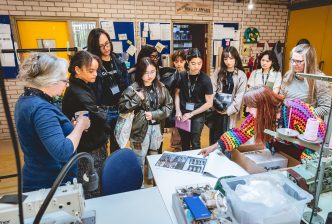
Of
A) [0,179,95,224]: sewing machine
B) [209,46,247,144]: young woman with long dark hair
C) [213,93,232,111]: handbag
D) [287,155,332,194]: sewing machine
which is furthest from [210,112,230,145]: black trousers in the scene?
[0,179,95,224]: sewing machine

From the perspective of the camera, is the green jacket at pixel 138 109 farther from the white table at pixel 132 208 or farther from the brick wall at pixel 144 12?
the brick wall at pixel 144 12

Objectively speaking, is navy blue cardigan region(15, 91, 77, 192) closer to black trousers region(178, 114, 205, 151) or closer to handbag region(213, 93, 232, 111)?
black trousers region(178, 114, 205, 151)

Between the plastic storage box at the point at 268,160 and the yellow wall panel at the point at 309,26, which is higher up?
the yellow wall panel at the point at 309,26

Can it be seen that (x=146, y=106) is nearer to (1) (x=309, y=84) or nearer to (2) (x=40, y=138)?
(2) (x=40, y=138)

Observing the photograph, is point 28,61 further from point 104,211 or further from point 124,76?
point 124,76

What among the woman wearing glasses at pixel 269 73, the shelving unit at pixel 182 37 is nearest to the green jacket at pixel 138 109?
the woman wearing glasses at pixel 269 73

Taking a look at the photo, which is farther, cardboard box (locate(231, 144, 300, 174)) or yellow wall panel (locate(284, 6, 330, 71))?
yellow wall panel (locate(284, 6, 330, 71))

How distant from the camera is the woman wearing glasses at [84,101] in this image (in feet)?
6.10

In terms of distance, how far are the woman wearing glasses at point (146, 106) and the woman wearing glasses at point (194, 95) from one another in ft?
1.27

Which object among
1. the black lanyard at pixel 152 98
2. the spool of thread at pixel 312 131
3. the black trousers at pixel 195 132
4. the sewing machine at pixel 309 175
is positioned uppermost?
the spool of thread at pixel 312 131

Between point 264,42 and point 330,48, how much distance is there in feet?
4.31

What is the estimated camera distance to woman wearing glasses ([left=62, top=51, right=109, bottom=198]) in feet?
6.10

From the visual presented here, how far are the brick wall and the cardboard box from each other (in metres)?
3.37

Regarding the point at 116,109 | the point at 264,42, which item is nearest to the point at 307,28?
the point at 264,42
